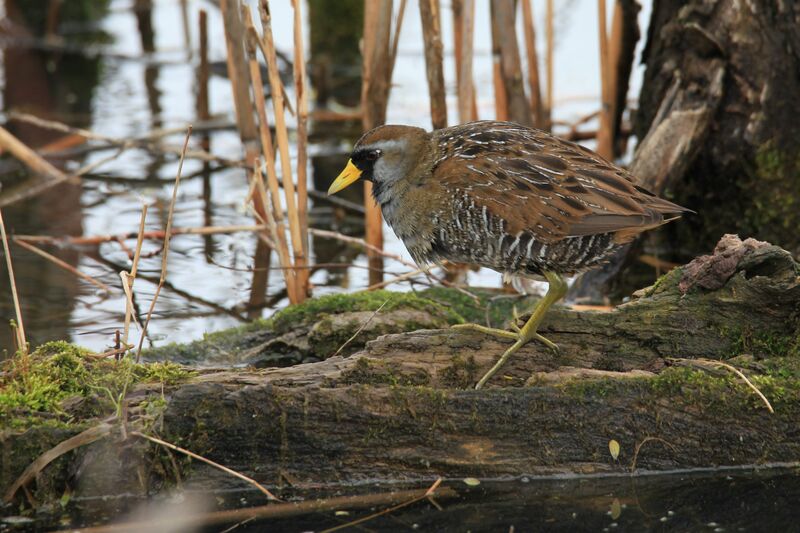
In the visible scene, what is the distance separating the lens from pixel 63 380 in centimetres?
371

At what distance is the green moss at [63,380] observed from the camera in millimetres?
3543

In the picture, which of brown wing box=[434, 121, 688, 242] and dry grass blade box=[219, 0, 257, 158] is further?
dry grass blade box=[219, 0, 257, 158]

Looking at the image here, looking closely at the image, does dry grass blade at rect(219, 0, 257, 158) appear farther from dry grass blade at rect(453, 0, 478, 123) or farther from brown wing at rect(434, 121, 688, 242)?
brown wing at rect(434, 121, 688, 242)

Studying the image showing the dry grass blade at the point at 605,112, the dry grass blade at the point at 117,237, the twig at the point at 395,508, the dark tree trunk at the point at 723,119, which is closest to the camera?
the twig at the point at 395,508

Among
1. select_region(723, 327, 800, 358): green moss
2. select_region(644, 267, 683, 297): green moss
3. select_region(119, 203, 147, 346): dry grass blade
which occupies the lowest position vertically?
select_region(723, 327, 800, 358): green moss

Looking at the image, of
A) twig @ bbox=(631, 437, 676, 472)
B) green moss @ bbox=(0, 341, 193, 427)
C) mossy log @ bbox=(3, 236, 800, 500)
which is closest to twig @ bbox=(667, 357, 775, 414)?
mossy log @ bbox=(3, 236, 800, 500)

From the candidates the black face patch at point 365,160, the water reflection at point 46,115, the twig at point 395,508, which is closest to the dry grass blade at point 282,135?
the black face patch at point 365,160

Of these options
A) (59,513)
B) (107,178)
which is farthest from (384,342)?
(107,178)

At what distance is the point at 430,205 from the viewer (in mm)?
4074

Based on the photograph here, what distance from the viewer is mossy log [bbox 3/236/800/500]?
3.57m

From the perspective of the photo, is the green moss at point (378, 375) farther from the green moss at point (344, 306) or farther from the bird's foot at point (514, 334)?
the green moss at point (344, 306)

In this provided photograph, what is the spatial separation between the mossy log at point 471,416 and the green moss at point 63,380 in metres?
0.10

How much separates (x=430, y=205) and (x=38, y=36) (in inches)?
349

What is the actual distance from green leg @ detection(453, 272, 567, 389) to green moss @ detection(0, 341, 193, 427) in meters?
1.10
